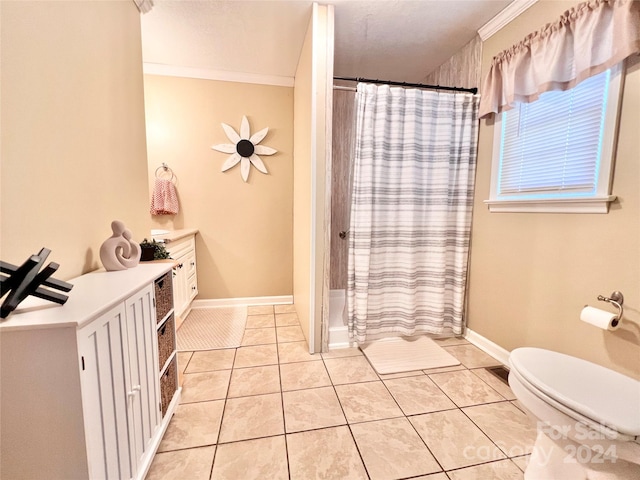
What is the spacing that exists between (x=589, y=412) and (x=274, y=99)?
10.3 ft

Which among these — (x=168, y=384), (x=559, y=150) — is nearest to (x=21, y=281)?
(x=168, y=384)

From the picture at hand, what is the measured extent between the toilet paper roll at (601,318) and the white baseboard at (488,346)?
72 cm

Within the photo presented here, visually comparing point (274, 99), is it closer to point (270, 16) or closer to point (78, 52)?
point (270, 16)

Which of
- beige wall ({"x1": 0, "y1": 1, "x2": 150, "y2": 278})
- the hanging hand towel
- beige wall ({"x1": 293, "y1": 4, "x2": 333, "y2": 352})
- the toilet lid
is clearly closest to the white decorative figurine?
beige wall ({"x1": 0, "y1": 1, "x2": 150, "y2": 278})

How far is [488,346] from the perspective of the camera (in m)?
2.02

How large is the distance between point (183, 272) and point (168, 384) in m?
1.21

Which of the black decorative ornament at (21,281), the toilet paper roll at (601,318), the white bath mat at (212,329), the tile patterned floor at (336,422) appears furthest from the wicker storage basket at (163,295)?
the toilet paper roll at (601,318)

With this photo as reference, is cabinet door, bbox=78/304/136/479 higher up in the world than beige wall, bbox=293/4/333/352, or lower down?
lower down

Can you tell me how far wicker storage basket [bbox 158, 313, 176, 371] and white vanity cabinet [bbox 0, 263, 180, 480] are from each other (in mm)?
338

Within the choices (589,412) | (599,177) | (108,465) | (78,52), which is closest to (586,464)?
(589,412)

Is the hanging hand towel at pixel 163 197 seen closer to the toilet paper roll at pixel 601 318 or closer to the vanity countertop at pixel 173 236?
the vanity countertop at pixel 173 236

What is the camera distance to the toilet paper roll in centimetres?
120

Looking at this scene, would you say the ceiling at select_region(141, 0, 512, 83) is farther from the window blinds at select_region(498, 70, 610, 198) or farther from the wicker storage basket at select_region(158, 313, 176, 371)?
the wicker storage basket at select_region(158, 313, 176, 371)

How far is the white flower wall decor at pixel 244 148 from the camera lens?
2701 mm
